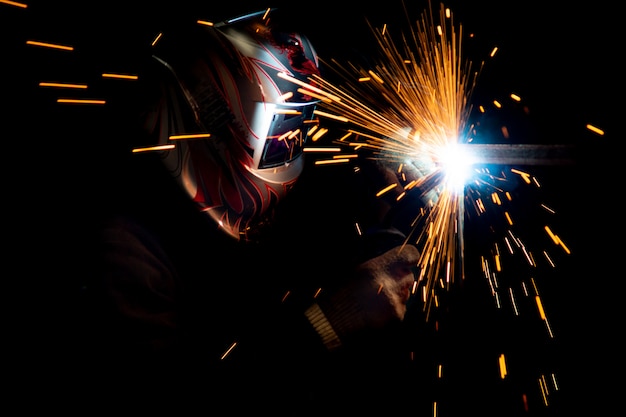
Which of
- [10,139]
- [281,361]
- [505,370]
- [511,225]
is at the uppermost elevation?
[511,225]

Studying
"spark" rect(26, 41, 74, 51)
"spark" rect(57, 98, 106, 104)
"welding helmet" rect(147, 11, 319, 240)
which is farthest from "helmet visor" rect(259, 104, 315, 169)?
"spark" rect(26, 41, 74, 51)

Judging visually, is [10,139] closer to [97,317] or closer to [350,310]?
[97,317]

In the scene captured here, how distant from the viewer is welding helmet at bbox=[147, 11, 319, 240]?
1.40 metres

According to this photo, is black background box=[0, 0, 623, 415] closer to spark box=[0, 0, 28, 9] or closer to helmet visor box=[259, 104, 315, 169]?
spark box=[0, 0, 28, 9]

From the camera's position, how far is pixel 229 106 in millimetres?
1479

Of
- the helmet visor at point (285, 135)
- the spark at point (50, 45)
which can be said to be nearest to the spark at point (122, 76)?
the spark at point (50, 45)

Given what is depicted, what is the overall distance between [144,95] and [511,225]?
2822 mm

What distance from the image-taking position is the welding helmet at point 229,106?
4.58ft

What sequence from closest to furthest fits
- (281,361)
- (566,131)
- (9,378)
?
(9,378)
(281,361)
(566,131)

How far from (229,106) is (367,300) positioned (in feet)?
4.20

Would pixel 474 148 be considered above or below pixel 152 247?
above

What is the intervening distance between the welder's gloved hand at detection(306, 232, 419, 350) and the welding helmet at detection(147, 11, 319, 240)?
657 millimetres

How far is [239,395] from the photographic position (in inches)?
56.4

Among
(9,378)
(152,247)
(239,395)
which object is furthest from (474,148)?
(9,378)
